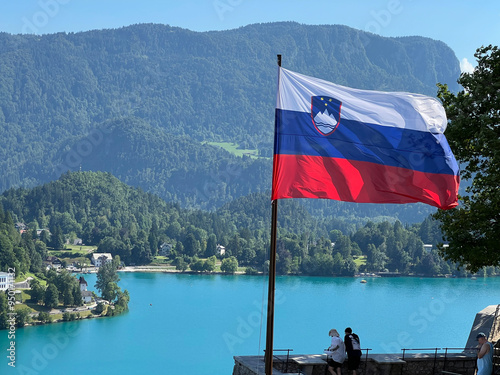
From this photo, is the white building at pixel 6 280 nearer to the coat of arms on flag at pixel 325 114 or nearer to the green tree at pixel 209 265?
the green tree at pixel 209 265

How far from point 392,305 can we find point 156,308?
2861 centimetres

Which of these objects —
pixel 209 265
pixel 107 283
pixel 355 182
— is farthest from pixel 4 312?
pixel 355 182

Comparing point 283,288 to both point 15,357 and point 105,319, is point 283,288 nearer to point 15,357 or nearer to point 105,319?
point 105,319

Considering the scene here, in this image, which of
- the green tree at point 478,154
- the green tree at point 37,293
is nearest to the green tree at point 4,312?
the green tree at point 37,293

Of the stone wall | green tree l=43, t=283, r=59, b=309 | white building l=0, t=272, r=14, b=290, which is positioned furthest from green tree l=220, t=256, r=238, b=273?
the stone wall

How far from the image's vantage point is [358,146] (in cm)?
838

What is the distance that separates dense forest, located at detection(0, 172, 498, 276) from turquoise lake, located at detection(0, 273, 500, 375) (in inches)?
399

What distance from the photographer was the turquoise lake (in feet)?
220

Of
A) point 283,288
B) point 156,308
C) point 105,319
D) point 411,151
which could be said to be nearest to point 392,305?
point 283,288

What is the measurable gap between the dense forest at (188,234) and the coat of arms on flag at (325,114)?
9753 cm

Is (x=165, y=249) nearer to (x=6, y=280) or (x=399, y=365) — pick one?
(x=6, y=280)

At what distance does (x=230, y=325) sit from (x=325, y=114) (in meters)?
75.1

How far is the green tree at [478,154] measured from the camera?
47.3 feet

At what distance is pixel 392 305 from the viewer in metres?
91.2
